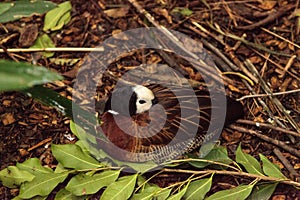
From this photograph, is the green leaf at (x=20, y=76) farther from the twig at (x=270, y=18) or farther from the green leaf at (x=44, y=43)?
the twig at (x=270, y=18)

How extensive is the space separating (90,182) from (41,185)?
18cm

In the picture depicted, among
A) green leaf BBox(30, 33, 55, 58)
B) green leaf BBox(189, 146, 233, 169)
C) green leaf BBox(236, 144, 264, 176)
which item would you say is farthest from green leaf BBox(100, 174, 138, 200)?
green leaf BBox(30, 33, 55, 58)

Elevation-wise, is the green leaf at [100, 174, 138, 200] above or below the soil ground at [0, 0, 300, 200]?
below

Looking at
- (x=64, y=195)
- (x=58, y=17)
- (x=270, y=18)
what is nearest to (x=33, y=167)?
(x=64, y=195)

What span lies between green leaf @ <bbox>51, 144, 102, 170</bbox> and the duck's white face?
27cm

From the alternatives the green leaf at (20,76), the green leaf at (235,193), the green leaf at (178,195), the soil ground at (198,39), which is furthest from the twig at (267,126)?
the green leaf at (20,76)

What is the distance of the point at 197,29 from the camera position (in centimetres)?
260

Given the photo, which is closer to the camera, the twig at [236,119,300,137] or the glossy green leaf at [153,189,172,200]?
the glossy green leaf at [153,189,172,200]

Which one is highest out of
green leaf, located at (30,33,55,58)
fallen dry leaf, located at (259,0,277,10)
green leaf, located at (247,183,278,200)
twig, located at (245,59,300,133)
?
fallen dry leaf, located at (259,0,277,10)

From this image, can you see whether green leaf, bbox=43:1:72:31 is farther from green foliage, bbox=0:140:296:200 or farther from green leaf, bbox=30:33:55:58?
green foliage, bbox=0:140:296:200

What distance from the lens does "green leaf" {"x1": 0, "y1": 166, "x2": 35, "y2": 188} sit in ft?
6.73

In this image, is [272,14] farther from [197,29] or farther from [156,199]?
[156,199]

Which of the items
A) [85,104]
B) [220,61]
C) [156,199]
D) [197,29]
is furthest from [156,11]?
[156,199]

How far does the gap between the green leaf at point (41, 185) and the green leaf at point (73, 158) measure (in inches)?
1.9
